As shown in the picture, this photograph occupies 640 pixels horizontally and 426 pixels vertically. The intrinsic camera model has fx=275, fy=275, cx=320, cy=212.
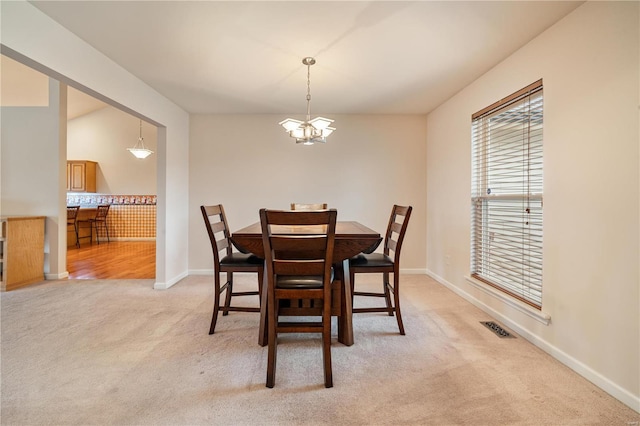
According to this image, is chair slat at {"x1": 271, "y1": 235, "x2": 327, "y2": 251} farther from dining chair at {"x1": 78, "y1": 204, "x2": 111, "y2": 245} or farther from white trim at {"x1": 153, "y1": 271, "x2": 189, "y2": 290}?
dining chair at {"x1": 78, "y1": 204, "x2": 111, "y2": 245}

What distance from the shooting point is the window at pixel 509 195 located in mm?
2076

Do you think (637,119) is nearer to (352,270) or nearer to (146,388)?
(352,270)

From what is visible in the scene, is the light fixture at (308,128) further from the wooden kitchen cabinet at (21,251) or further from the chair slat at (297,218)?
the wooden kitchen cabinet at (21,251)

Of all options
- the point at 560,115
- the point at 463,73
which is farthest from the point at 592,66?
the point at 463,73

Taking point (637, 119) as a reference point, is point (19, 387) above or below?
below

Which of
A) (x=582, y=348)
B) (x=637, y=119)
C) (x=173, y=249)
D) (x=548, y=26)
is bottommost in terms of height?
(x=582, y=348)

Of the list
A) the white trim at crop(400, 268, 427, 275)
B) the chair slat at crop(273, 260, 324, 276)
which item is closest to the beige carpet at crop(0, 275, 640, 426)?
the chair slat at crop(273, 260, 324, 276)

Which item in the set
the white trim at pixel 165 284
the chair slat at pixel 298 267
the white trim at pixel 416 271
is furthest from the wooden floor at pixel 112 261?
the white trim at pixel 416 271

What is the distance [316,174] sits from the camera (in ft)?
13.1

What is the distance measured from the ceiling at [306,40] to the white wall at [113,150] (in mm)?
5079

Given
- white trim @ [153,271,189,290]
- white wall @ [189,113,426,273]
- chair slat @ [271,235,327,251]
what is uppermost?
white wall @ [189,113,426,273]

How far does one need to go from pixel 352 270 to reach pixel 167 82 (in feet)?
8.88

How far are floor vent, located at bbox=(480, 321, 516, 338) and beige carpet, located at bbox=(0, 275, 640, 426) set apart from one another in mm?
78

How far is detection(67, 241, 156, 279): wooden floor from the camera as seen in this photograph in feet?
12.9
